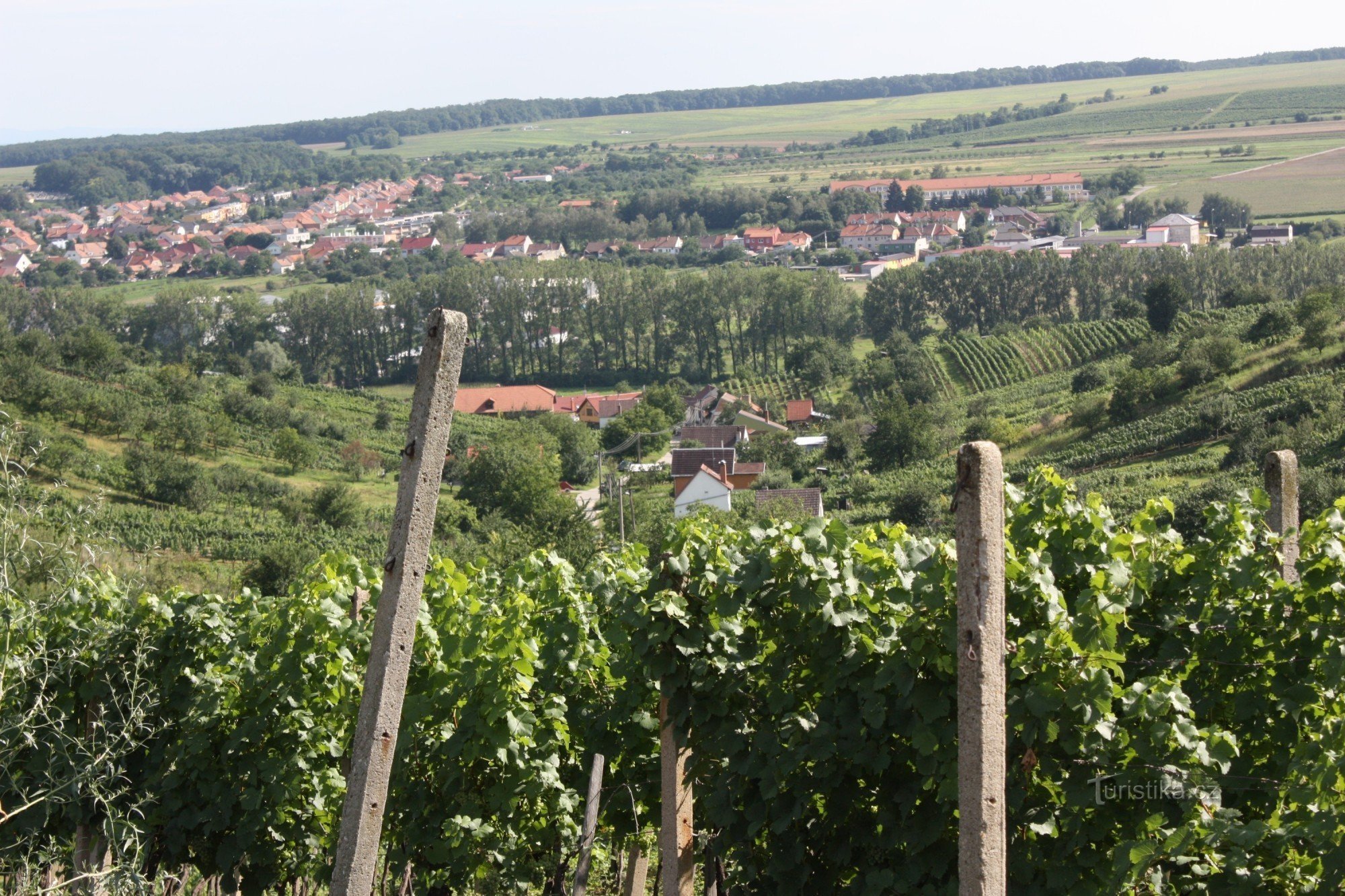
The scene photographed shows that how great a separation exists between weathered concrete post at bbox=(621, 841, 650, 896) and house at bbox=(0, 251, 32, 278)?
131763mm

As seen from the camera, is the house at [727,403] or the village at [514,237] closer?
the house at [727,403]

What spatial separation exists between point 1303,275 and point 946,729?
7093 centimetres

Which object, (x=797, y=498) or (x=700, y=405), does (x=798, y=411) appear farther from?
(x=797, y=498)

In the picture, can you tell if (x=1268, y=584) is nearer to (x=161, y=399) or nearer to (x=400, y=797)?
(x=400, y=797)

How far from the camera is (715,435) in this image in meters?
54.1

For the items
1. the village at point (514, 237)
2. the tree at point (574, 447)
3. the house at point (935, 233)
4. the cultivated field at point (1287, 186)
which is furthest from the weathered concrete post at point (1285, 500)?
the house at point (935, 233)

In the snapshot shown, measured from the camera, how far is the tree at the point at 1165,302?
5603 centimetres

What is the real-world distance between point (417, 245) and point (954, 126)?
358 feet

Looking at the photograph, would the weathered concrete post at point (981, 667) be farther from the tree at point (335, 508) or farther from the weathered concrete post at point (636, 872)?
the tree at point (335, 508)

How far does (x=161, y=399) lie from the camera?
45.4 meters

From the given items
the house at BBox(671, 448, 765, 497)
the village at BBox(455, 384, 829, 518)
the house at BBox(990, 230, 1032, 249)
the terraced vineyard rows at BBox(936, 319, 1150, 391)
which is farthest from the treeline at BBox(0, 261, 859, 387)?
the house at BBox(990, 230, 1032, 249)

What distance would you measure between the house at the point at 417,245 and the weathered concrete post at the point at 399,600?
124328 mm

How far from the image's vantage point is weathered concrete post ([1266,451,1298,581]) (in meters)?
4.53

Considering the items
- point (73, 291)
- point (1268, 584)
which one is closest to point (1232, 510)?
point (1268, 584)
